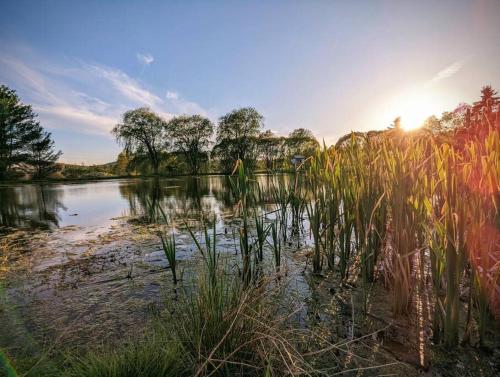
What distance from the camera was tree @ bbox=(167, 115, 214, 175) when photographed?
2367 inches

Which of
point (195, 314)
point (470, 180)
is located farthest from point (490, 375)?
point (195, 314)

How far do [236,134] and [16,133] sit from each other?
44.8 meters

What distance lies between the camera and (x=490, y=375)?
156 centimetres

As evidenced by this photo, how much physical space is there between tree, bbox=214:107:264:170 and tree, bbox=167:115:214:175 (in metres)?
3.49

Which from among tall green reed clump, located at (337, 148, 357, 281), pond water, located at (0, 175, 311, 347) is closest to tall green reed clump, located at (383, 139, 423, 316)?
tall green reed clump, located at (337, 148, 357, 281)

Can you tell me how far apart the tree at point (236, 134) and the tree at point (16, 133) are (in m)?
38.2

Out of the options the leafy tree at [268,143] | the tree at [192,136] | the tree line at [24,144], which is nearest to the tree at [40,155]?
the tree line at [24,144]

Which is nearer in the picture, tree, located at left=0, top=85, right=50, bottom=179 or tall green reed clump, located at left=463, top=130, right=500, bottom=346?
tall green reed clump, located at left=463, top=130, right=500, bottom=346

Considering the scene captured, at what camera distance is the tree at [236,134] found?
61.4m

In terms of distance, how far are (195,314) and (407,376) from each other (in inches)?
61.4

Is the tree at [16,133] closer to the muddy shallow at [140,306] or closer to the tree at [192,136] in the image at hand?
the tree at [192,136]

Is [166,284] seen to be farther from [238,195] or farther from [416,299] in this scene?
[416,299]

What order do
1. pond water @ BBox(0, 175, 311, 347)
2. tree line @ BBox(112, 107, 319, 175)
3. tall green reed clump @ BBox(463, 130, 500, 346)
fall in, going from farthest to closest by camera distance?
1. tree line @ BBox(112, 107, 319, 175)
2. pond water @ BBox(0, 175, 311, 347)
3. tall green reed clump @ BBox(463, 130, 500, 346)

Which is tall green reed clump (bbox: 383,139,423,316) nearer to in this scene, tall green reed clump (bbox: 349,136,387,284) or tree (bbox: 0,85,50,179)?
tall green reed clump (bbox: 349,136,387,284)
